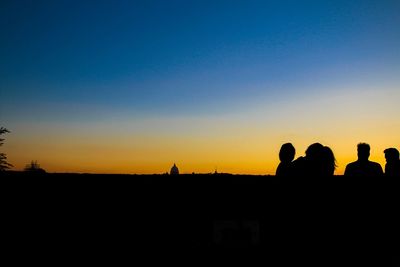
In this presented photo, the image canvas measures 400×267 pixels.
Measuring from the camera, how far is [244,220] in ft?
16.2

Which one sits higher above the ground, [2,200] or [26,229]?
[2,200]

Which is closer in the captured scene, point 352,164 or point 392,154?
point 352,164

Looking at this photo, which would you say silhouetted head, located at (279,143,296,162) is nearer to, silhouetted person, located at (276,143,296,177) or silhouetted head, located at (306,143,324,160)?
silhouetted person, located at (276,143,296,177)

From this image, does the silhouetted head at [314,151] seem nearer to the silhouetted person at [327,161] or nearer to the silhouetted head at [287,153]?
the silhouetted person at [327,161]

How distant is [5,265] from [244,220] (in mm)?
3069

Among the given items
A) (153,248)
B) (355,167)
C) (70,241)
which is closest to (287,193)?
(153,248)

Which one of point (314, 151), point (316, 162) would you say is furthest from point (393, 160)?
point (316, 162)

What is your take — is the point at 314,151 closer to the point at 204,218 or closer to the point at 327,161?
the point at 327,161

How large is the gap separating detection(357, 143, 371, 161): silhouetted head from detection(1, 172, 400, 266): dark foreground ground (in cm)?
292

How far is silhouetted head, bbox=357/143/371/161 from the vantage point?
7.89 meters

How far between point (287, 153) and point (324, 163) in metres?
0.99

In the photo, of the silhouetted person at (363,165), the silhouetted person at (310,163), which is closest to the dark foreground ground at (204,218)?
the silhouetted person at (310,163)

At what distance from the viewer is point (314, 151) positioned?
6582 millimetres

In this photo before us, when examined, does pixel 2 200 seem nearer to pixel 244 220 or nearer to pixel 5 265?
pixel 5 265
